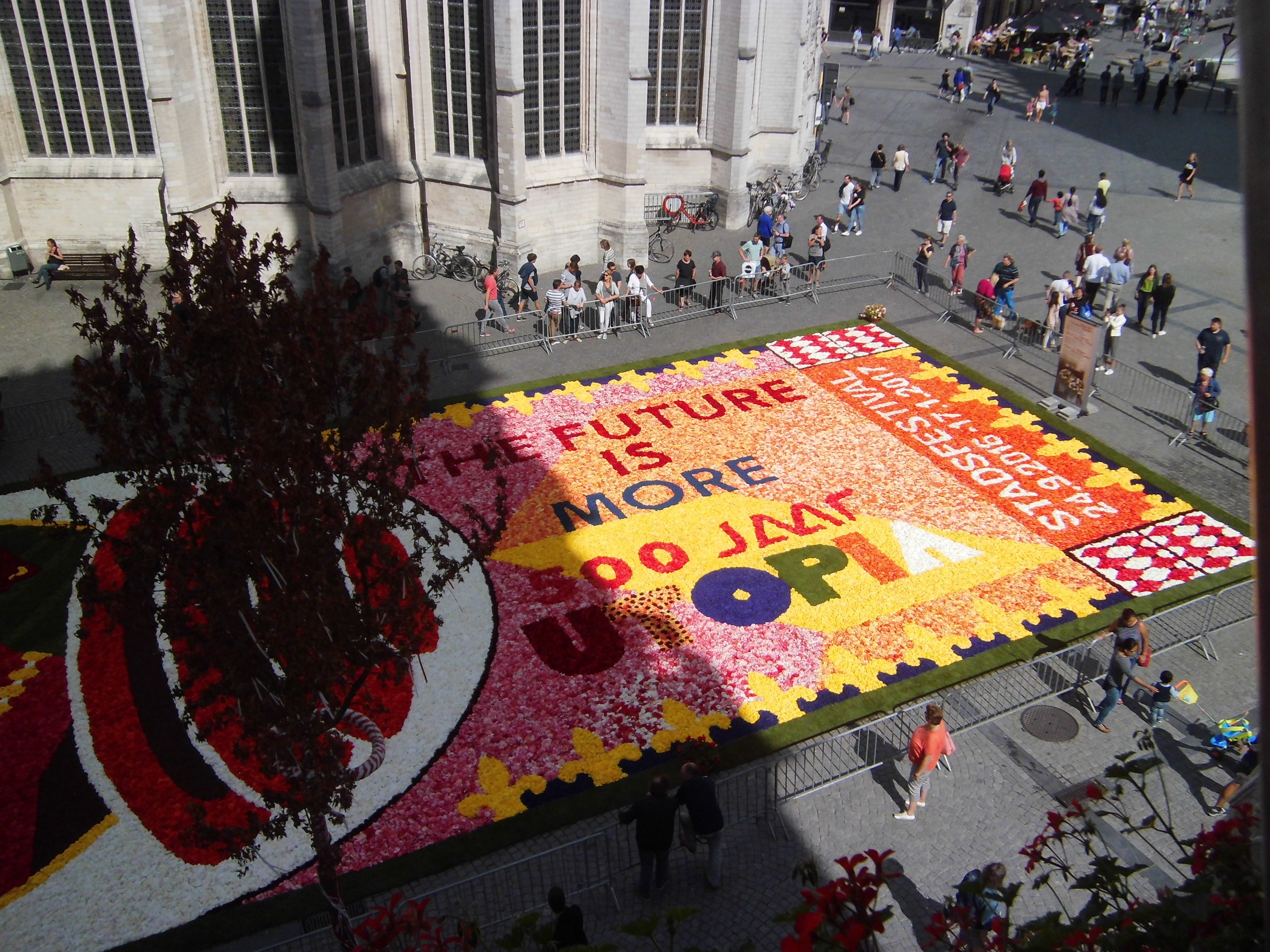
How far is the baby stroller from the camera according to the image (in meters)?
39.7

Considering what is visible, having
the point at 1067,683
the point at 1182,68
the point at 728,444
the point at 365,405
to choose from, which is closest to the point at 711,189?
the point at 728,444

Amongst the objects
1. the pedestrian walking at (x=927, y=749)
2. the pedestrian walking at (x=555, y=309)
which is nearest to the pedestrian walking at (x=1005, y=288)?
the pedestrian walking at (x=555, y=309)

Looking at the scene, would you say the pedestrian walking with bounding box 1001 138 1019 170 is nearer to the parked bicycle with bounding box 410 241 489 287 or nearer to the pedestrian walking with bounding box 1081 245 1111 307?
the pedestrian walking with bounding box 1081 245 1111 307

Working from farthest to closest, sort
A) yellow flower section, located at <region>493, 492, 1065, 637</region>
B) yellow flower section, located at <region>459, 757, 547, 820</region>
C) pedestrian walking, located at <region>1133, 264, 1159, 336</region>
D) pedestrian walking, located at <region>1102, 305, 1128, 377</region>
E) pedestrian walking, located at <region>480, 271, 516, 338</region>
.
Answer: pedestrian walking, located at <region>1133, 264, 1159, 336</region>
pedestrian walking, located at <region>480, 271, 516, 338</region>
pedestrian walking, located at <region>1102, 305, 1128, 377</region>
yellow flower section, located at <region>493, 492, 1065, 637</region>
yellow flower section, located at <region>459, 757, 547, 820</region>

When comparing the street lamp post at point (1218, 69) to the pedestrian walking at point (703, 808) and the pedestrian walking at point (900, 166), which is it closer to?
the pedestrian walking at point (900, 166)

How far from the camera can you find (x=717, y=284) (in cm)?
2994

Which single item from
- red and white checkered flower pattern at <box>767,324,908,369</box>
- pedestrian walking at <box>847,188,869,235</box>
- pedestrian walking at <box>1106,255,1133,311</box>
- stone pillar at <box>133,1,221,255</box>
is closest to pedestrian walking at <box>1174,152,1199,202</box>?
pedestrian walking at <box>847,188,869,235</box>

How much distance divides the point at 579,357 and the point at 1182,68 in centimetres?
5267

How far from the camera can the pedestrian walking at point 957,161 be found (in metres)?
40.9

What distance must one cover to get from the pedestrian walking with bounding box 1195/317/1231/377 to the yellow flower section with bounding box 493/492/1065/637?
7.45 m

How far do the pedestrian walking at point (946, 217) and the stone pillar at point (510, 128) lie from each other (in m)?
12.1

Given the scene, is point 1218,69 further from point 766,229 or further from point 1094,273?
point 766,229

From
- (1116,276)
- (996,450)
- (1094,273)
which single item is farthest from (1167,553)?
→ (1116,276)

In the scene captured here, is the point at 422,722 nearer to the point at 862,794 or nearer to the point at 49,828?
the point at 49,828
